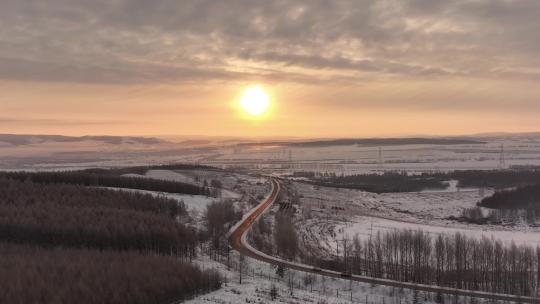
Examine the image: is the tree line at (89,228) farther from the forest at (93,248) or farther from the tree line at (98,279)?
the tree line at (98,279)

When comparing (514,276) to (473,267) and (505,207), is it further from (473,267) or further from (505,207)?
(505,207)

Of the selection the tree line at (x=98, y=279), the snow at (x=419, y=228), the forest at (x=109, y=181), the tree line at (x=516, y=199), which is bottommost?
the snow at (x=419, y=228)

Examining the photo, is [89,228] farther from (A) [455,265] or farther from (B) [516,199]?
(B) [516,199]

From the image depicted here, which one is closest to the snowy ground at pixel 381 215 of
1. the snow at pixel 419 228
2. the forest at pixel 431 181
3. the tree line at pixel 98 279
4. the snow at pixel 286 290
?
the snow at pixel 419 228

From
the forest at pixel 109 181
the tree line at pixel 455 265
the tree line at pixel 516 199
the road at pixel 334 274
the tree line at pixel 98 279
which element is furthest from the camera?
the tree line at pixel 516 199

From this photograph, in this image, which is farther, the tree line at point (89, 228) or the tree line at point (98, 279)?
the tree line at point (89, 228)

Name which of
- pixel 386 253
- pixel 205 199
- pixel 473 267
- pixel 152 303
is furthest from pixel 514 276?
pixel 205 199

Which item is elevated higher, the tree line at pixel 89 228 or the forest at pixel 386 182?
the tree line at pixel 89 228
